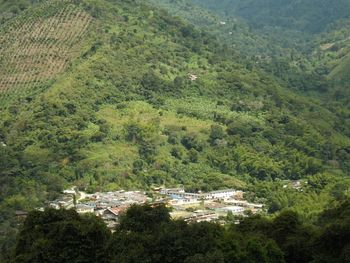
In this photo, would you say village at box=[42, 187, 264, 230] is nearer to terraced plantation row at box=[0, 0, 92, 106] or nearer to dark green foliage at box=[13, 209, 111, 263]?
dark green foliage at box=[13, 209, 111, 263]

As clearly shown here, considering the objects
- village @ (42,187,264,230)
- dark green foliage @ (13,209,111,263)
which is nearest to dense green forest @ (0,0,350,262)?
village @ (42,187,264,230)

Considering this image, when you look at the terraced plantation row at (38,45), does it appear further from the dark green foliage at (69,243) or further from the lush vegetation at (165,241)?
the dark green foliage at (69,243)

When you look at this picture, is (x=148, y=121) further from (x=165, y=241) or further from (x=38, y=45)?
(x=165, y=241)

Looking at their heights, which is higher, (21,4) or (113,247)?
(113,247)

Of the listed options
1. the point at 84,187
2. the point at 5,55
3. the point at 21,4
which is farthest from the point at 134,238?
the point at 21,4

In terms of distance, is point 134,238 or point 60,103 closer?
point 134,238

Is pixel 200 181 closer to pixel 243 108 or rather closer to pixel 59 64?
pixel 243 108

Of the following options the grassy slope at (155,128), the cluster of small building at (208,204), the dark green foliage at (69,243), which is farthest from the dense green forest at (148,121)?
the dark green foliage at (69,243)
